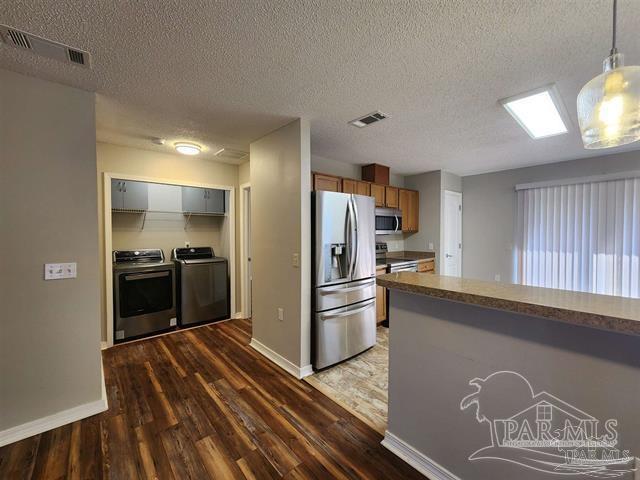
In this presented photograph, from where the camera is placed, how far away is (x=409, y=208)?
16.1 ft

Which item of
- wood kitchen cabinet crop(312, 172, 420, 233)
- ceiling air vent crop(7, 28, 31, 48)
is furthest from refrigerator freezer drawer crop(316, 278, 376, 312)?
ceiling air vent crop(7, 28, 31, 48)

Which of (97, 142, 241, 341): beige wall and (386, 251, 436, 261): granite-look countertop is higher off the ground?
(97, 142, 241, 341): beige wall

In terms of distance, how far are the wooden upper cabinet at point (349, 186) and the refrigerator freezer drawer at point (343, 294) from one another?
4.14 ft

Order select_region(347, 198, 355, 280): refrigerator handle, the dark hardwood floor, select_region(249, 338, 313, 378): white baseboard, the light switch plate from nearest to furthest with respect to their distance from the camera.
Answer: the dark hardwood floor → the light switch plate → select_region(249, 338, 313, 378): white baseboard → select_region(347, 198, 355, 280): refrigerator handle

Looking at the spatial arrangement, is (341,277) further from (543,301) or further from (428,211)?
(428,211)

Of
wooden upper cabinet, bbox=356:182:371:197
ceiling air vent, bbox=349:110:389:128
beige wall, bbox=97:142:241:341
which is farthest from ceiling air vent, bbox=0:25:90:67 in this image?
wooden upper cabinet, bbox=356:182:371:197

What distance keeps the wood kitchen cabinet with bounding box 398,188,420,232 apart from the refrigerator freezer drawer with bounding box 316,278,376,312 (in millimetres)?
1982

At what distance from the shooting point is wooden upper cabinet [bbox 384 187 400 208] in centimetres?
441

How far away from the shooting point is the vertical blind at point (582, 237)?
364cm

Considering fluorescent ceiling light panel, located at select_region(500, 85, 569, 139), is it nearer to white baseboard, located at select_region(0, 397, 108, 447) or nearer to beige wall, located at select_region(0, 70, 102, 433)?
beige wall, located at select_region(0, 70, 102, 433)

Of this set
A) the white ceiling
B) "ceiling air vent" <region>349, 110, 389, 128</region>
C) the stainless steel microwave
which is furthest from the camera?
the stainless steel microwave

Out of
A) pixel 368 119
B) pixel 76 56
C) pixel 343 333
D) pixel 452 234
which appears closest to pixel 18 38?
pixel 76 56

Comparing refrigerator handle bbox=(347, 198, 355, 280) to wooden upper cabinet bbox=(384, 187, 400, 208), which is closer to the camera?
refrigerator handle bbox=(347, 198, 355, 280)

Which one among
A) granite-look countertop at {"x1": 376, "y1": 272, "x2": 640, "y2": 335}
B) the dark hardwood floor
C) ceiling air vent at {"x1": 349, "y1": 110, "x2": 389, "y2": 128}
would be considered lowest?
the dark hardwood floor
